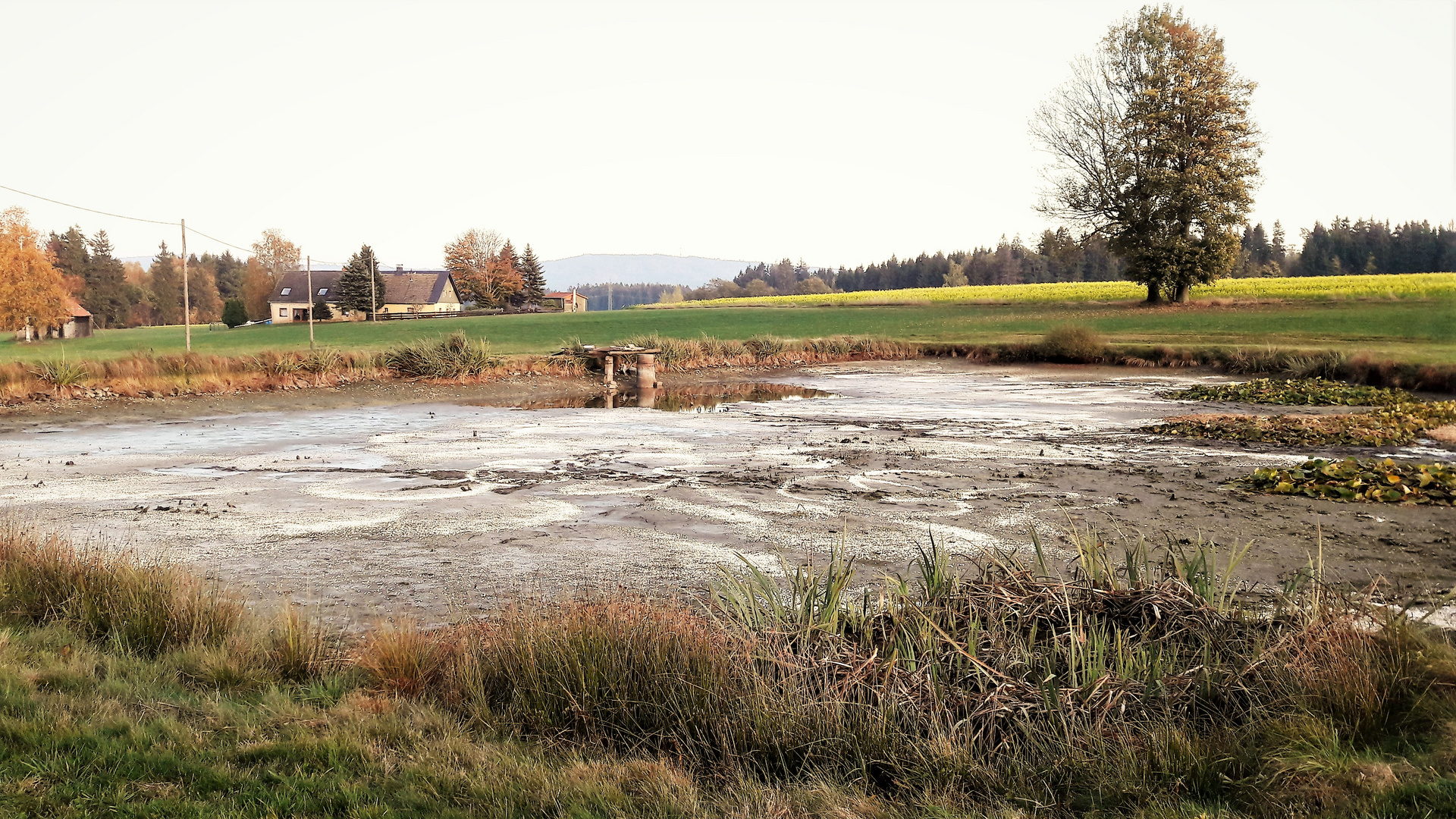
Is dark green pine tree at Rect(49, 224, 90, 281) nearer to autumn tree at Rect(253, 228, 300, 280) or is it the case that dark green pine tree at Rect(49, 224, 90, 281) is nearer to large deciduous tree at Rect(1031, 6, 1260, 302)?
autumn tree at Rect(253, 228, 300, 280)

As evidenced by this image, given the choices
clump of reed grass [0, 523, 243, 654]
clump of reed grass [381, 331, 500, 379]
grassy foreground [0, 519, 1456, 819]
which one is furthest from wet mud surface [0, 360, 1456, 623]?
clump of reed grass [381, 331, 500, 379]

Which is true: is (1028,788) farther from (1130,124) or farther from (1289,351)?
(1130,124)

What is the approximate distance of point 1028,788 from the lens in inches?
172

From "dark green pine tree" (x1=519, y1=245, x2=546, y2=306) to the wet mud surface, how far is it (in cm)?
9290

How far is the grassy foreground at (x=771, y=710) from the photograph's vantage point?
423 centimetres

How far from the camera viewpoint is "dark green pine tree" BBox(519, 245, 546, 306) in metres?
115

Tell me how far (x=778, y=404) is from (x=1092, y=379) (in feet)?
40.1

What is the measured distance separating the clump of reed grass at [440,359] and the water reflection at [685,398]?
13.8ft

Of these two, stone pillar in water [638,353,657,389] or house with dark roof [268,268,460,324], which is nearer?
stone pillar in water [638,353,657,389]

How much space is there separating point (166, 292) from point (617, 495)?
125540mm

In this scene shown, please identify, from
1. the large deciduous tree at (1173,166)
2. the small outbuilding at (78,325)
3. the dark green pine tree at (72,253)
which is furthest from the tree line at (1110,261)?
the dark green pine tree at (72,253)

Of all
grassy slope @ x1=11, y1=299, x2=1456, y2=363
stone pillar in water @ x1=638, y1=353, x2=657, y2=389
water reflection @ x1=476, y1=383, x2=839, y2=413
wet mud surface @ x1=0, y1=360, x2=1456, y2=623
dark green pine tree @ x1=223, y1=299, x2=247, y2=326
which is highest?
dark green pine tree @ x1=223, y1=299, x2=247, y2=326

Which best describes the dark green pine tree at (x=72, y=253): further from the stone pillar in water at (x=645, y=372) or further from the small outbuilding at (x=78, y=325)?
the stone pillar in water at (x=645, y=372)

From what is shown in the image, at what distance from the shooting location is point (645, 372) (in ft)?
97.3
